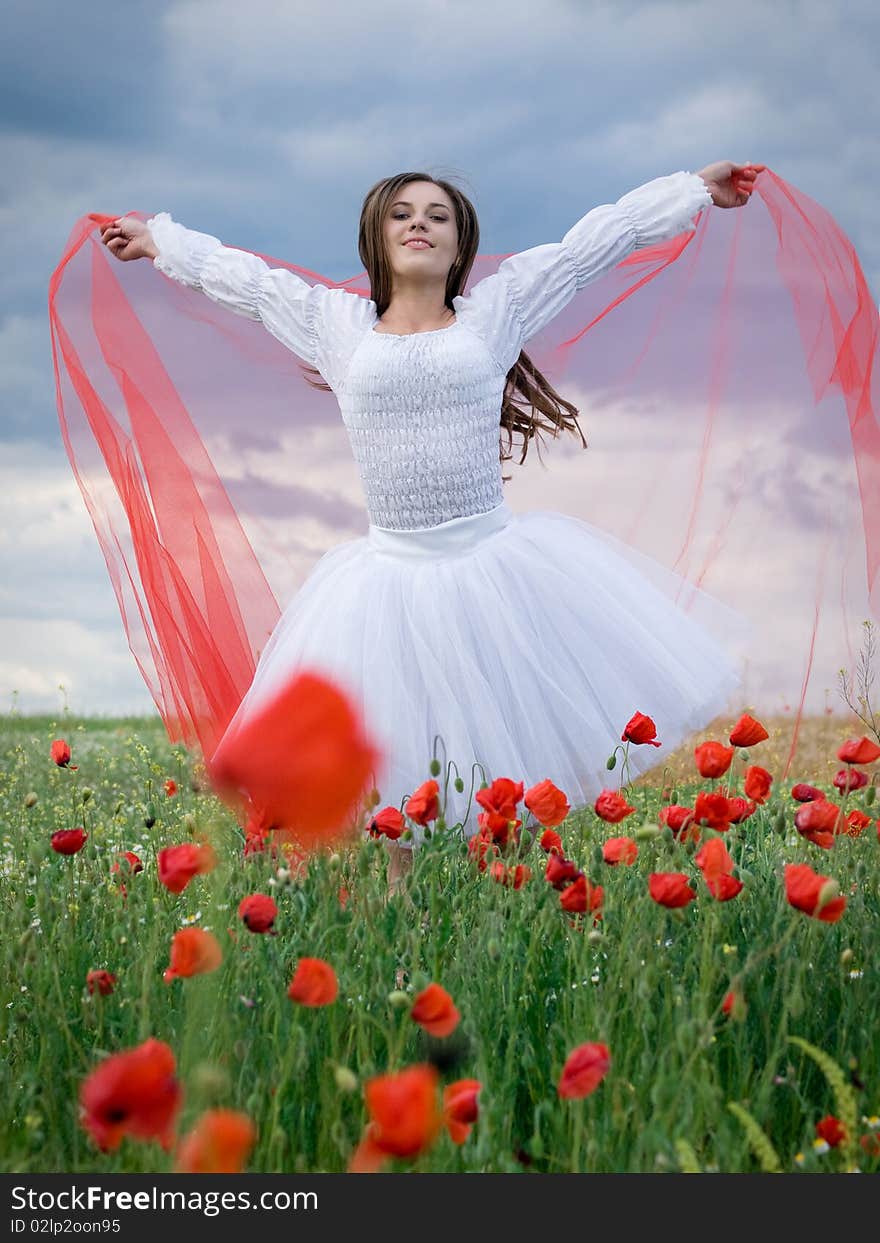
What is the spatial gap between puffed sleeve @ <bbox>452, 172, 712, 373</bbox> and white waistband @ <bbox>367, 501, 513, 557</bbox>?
0.50m

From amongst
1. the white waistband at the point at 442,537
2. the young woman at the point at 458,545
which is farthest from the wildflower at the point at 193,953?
the white waistband at the point at 442,537

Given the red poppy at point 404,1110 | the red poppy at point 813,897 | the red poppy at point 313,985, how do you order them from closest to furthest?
the red poppy at point 404,1110 < the red poppy at point 313,985 < the red poppy at point 813,897

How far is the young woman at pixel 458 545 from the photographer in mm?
3609

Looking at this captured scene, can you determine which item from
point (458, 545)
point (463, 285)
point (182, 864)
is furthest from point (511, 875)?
point (463, 285)

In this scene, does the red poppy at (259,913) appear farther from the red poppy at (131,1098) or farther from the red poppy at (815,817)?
the red poppy at (815,817)

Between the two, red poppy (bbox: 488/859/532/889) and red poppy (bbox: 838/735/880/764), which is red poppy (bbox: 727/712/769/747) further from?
red poppy (bbox: 488/859/532/889)

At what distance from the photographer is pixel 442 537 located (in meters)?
3.79

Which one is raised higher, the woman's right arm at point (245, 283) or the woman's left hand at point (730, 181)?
the woman's left hand at point (730, 181)

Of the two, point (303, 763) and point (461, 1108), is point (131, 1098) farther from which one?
point (303, 763)

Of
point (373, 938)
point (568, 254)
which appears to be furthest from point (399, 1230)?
point (568, 254)

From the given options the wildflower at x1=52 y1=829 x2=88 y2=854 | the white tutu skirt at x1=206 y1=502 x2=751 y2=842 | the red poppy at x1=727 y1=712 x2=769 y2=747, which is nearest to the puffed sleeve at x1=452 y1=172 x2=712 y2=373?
the white tutu skirt at x1=206 y1=502 x2=751 y2=842

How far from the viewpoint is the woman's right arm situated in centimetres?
396

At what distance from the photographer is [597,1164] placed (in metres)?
1.87

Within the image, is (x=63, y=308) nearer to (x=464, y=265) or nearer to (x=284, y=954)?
(x=464, y=265)
